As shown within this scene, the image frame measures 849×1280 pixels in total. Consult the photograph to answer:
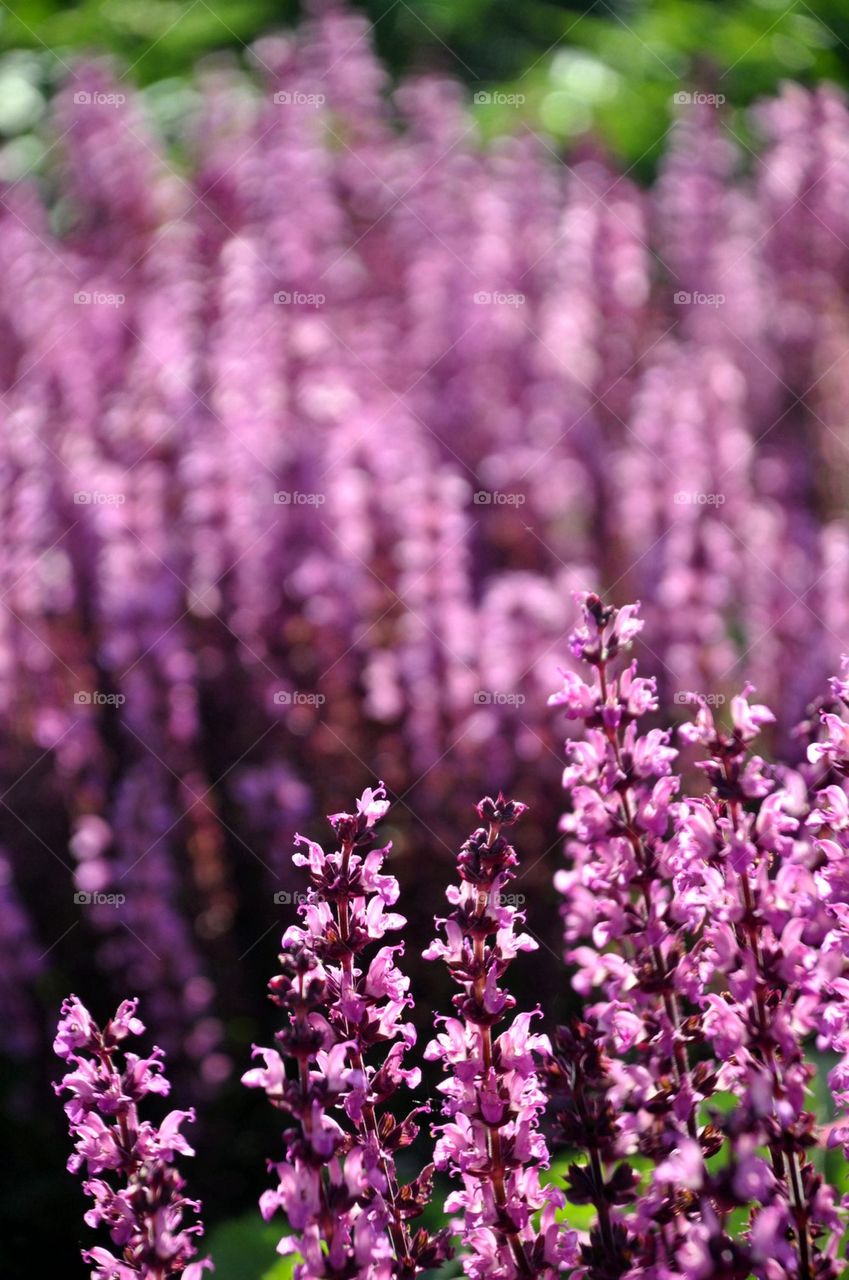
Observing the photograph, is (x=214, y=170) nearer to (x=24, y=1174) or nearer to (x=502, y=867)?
(x=24, y=1174)

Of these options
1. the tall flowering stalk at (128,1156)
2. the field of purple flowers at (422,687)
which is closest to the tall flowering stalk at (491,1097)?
the field of purple flowers at (422,687)

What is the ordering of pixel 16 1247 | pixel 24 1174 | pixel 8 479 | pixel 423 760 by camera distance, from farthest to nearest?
1. pixel 8 479
2. pixel 423 760
3. pixel 24 1174
4. pixel 16 1247

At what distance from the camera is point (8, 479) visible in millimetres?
3076

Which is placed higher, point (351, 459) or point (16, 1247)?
point (351, 459)

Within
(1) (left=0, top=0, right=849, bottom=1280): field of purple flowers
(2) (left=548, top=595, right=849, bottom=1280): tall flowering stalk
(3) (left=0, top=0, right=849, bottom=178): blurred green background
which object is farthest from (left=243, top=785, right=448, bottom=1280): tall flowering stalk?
(3) (left=0, top=0, right=849, bottom=178): blurred green background

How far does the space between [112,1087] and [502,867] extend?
0.30 metres

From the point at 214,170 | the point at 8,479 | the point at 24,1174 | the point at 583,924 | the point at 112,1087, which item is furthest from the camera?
the point at 214,170

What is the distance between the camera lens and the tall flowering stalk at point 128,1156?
0.92 m

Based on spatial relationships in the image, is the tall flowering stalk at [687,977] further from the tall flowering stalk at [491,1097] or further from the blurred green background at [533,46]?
the blurred green background at [533,46]

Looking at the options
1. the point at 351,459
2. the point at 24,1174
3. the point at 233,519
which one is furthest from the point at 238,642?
the point at 24,1174

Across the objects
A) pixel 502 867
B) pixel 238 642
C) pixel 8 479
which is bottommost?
pixel 502 867

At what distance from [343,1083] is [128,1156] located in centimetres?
19

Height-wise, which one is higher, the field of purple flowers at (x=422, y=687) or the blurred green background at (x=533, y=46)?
the blurred green background at (x=533, y=46)

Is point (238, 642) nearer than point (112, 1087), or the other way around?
point (112, 1087)
